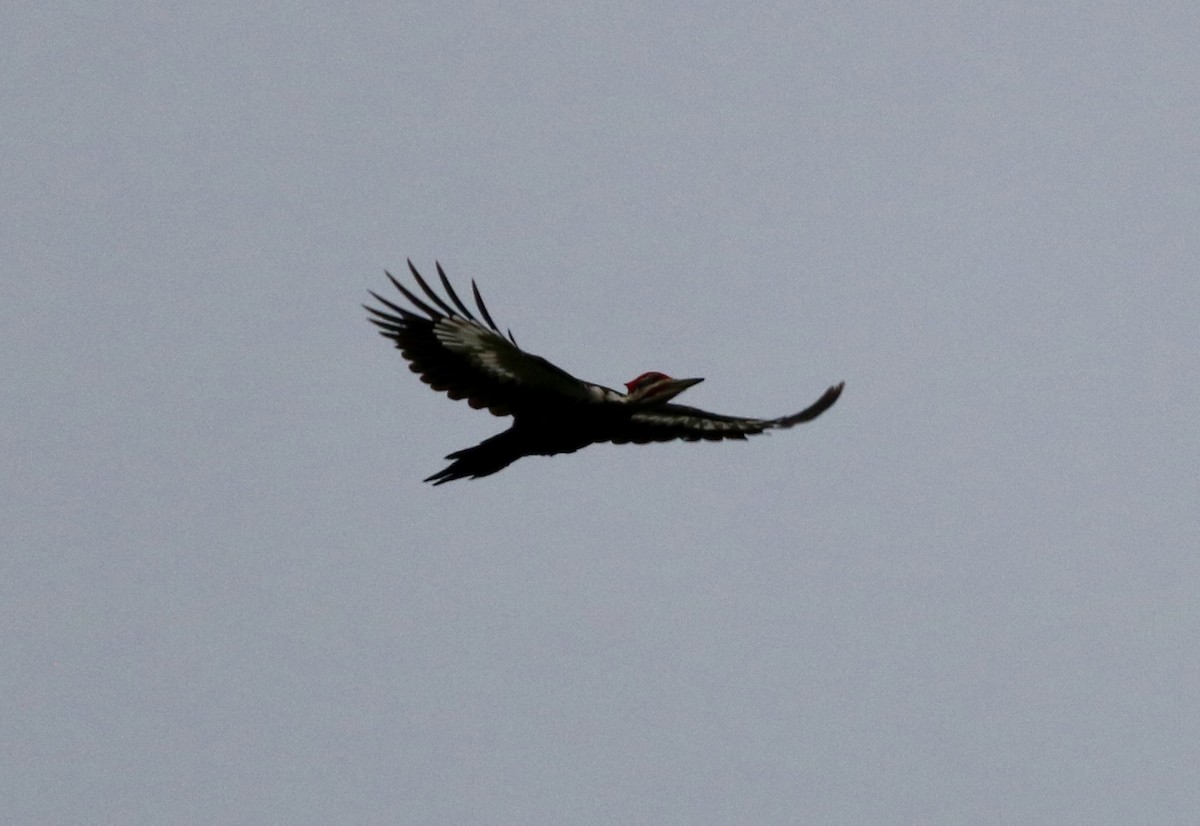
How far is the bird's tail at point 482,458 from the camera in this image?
19922mm

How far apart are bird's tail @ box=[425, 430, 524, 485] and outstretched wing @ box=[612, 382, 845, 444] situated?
1.40 m

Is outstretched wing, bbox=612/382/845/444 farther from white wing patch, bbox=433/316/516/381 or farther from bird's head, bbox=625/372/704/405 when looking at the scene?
white wing patch, bbox=433/316/516/381

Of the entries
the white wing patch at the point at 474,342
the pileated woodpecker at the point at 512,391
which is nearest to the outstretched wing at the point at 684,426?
the pileated woodpecker at the point at 512,391

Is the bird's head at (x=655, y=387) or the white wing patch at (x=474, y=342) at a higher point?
the white wing patch at (x=474, y=342)

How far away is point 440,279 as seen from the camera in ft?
66.8

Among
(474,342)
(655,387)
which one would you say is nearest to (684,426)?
(655,387)

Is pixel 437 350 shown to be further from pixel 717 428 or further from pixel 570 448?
pixel 717 428

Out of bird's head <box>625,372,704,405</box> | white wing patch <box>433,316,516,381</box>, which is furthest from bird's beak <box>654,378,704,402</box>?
white wing patch <box>433,316,516,381</box>

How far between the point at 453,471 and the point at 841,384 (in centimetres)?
460

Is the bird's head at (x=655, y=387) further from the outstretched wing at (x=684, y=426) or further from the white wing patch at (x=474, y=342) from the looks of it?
the white wing patch at (x=474, y=342)

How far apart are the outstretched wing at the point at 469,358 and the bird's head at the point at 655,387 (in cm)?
59

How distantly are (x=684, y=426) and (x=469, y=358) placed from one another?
2800mm

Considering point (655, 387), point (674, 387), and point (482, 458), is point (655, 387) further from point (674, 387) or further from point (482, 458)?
point (482, 458)

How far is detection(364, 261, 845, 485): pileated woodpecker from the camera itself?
20.1m
